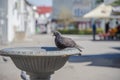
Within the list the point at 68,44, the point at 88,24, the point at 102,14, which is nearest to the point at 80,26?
the point at 88,24

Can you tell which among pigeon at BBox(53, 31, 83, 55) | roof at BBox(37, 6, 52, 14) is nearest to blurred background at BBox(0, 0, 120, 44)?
roof at BBox(37, 6, 52, 14)

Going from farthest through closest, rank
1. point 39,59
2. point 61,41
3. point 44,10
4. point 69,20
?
point 44,10 → point 69,20 → point 61,41 → point 39,59

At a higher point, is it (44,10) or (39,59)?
(44,10)

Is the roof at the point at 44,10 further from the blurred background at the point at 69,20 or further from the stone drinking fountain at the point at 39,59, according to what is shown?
the stone drinking fountain at the point at 39,59

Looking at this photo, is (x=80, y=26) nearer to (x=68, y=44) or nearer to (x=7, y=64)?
(x=7, y=64)

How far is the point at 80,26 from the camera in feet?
252

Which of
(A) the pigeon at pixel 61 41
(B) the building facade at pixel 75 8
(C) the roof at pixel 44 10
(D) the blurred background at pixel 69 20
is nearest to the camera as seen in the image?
(A) the pigeon at pixel 61 41

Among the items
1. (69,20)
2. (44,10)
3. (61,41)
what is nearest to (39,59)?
(61,41)

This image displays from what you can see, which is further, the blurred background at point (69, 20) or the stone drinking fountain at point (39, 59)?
the blurred background at point (69, 20)

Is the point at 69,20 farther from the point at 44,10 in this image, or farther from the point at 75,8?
the point at 44,10

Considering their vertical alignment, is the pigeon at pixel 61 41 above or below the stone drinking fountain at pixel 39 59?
above

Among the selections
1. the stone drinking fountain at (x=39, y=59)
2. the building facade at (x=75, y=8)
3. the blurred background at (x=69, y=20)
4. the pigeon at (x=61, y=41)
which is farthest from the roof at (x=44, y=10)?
the stone drinking fountain at (x=39, y=59)

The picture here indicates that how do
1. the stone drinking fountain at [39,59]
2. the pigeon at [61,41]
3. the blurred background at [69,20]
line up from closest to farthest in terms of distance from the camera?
the stone drinking fountain at [39,59] < the pigeon at [61,41] < the blurred background at [69,20]

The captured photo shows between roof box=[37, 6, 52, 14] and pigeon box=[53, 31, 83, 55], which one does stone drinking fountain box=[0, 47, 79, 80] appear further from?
roof box=[37, 6, 52, 14]
